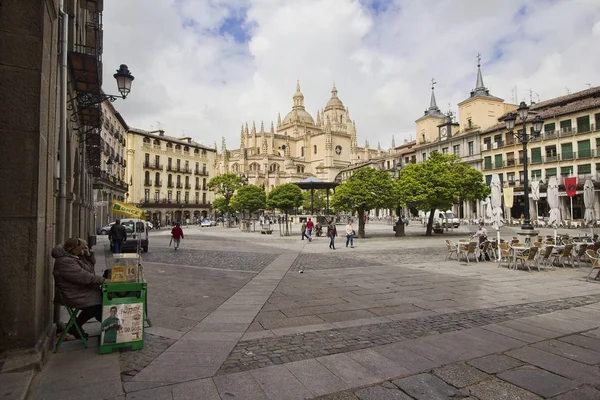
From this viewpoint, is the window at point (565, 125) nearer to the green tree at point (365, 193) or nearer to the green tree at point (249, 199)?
the green tree at point (365, 193)

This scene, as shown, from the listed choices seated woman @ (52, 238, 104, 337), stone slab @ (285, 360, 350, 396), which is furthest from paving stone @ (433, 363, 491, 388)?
seated woman @ (52, 238, 104, 337)

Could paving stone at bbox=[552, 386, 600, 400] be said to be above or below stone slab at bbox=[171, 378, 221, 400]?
below

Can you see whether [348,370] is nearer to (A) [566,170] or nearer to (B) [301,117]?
(A) [566,170]

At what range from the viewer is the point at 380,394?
3322 mm

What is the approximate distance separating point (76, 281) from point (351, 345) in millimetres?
3503

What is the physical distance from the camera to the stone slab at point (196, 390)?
10.6 ft

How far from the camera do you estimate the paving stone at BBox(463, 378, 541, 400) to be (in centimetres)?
328

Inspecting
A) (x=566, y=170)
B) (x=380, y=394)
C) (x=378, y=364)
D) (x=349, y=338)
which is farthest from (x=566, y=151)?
(x=380, y=394)

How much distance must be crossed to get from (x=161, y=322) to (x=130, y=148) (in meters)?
51.5

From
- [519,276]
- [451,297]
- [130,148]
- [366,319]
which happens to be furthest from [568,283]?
[130,148]

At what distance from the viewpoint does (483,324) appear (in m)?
5.46

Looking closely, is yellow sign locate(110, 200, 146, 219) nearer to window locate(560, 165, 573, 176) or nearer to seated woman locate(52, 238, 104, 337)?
seated woman locate(52, 238, 104, 337)

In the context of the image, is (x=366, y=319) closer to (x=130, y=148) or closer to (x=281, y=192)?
(x=281, y=192)

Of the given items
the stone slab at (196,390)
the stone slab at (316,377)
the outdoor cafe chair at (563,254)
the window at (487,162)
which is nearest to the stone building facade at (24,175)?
the stone slab at (196,390)
